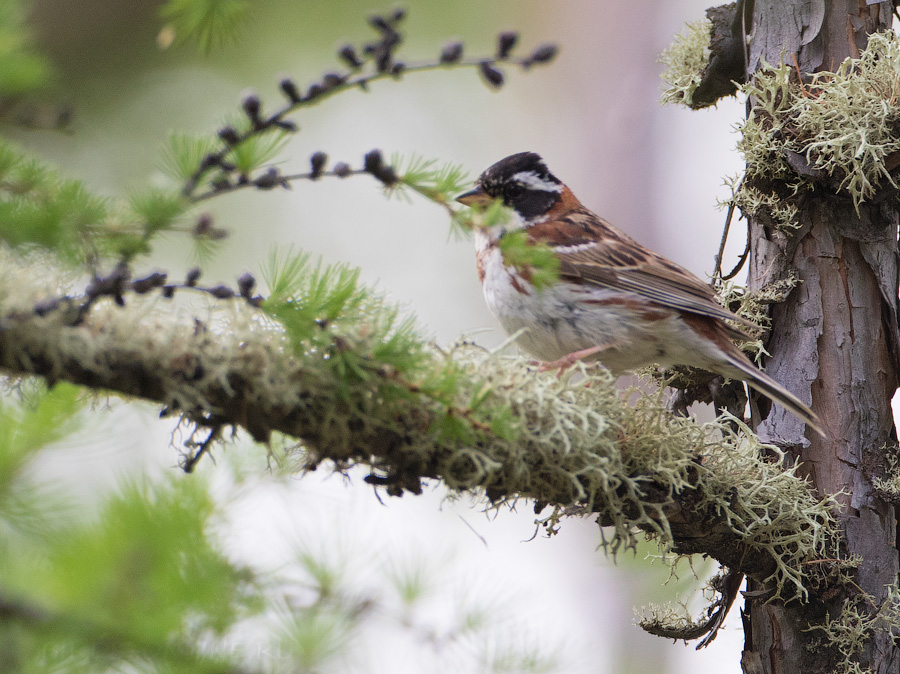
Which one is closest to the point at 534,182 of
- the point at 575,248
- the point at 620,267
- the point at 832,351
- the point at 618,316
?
the point at 575,248

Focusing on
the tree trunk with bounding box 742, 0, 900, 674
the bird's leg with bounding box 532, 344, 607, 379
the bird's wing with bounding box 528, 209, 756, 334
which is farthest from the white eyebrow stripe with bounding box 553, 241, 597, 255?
the tree trunk with bounding box 742, 0, 900, 674

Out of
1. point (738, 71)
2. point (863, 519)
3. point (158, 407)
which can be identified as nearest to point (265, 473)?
point (158, 407)

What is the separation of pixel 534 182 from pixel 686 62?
99cm

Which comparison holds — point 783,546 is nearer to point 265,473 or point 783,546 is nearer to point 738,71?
point 265,473

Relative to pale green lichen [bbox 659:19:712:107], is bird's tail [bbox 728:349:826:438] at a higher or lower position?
lower

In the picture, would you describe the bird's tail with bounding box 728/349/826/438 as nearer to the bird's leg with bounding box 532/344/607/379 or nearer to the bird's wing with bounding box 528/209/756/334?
the bird's wing with bounding box 528/209/756/334

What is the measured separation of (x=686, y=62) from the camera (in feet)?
14.2

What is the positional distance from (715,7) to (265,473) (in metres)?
3.18

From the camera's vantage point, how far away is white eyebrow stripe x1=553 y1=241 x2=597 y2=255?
427cm

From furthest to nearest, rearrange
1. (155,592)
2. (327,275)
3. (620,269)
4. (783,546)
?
(620,269) < (783,546) < (327,275) < (155,592)

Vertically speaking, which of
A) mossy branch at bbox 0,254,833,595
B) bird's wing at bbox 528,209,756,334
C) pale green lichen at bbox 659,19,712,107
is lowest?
mossy branch at bbox 0,254,833,595

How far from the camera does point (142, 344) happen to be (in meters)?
1.96

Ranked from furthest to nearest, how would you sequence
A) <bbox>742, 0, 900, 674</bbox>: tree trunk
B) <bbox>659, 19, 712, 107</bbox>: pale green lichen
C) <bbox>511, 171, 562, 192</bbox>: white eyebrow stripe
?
<bbox>511, 171, 562, 192</bbox>: white eyebrow stripe < <bbox>659, 19, 712, 107</bbox>: pale green lichen < <bbox>742, 0, 900, 674</bbox>: tree trunk

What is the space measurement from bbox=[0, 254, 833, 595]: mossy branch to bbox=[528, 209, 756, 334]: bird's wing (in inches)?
39.2
